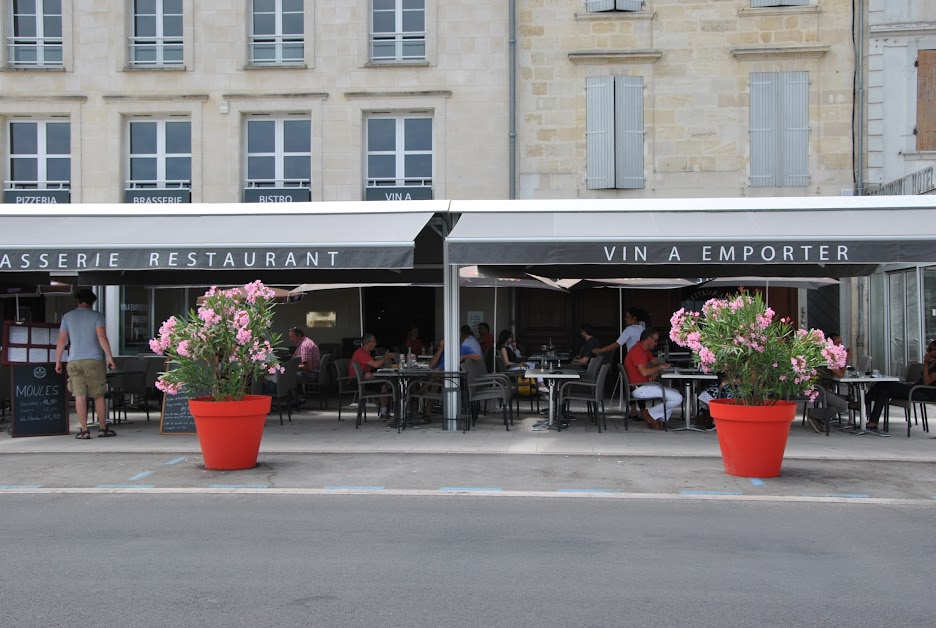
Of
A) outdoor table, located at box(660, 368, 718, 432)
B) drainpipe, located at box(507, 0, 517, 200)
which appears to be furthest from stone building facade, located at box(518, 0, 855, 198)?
outdoor table, located at box(660, 368, 718, 432)

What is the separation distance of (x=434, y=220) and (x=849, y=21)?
1049cm

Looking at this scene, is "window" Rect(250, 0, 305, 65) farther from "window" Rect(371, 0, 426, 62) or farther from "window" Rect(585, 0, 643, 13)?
"window" Rect(585, 0, 643, 13)

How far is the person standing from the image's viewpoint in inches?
411

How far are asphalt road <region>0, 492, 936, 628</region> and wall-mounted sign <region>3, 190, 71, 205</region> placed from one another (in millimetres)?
12492

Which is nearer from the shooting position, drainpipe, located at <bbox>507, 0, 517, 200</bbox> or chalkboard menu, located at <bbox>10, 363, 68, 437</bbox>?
chalkboard menu, located at <bbox>10, 363, 68, 437</bbox>

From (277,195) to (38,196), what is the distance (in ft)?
16.7

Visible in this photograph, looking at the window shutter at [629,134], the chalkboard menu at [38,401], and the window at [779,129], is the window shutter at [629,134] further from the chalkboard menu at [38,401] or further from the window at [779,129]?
the chalkboard menu at [38,401]

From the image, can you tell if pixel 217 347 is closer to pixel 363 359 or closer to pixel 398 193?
pixel 363 359

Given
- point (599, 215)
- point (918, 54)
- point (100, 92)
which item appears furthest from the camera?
point (100, 92)

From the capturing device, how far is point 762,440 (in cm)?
773

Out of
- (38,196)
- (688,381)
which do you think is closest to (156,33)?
(38,196)

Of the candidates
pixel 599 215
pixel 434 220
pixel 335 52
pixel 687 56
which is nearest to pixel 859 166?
pixel 687 56

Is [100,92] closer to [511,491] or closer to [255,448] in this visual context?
[255,448]

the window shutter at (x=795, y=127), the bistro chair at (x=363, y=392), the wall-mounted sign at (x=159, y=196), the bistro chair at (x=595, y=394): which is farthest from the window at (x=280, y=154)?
the window shutter at (x=795, y=127)
